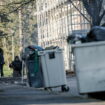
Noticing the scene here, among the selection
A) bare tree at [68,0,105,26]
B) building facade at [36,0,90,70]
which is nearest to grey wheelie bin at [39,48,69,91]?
bare tree at [68,0,105,26]

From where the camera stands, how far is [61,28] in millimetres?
44812

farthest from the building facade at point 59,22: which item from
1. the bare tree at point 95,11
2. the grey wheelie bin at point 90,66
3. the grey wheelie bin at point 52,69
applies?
the grey wheelie bin at point 90,66

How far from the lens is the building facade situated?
40.2m

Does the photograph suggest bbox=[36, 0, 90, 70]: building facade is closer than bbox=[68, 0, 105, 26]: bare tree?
No

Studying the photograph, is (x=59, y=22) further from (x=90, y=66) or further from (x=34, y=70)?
(x=90, y=66)

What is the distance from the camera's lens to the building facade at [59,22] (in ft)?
132

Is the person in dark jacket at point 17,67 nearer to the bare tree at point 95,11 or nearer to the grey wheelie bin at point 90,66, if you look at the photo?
the bare tree at point 95,11

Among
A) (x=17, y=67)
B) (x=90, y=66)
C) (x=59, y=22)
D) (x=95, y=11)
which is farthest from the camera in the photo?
(x=59, y=22)

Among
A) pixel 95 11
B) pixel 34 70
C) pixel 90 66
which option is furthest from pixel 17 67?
pixel 90 66

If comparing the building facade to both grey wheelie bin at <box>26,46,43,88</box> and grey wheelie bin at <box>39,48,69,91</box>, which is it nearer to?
grey wheelie bin at <box>26,46,43,88</box>

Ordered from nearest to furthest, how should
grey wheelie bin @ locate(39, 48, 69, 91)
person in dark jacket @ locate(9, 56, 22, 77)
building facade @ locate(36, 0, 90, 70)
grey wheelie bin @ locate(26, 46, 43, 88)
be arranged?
grey wheelie bin @ locate(39, 48, 69, 91) → grey wheelie bin @ locate(26, 46, 43, 88) → person in dark jacket @ locate(9, 56, 22, 77) → building facade @ locate(36, 0, 90, 70)

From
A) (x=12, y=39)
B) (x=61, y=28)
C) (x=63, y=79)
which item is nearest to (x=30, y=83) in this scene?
(x=63, y=79)

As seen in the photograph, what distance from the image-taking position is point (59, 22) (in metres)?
46.5

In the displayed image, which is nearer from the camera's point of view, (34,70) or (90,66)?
(90,66)
